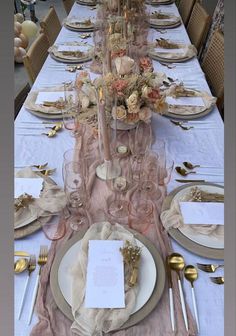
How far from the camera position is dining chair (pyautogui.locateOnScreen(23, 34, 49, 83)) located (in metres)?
1.87

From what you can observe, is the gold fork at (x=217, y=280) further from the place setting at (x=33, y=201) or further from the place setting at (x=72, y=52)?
the place setting at (x=72, y=52)

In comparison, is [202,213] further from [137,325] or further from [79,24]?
[79,24]

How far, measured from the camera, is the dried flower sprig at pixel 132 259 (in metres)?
0.79

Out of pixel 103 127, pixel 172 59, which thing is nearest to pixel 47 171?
pixel 103 127

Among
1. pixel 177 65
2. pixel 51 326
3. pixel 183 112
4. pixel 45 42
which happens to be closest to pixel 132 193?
pixel 51 326

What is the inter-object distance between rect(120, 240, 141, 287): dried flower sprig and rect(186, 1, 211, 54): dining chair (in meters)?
2.01

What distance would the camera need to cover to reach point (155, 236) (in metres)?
0.94

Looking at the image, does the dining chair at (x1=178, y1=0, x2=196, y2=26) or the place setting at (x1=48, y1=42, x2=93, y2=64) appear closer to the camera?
the place setting at (x1=48, y1=42, x2=93, y2=64)

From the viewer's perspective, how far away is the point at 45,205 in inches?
39.4

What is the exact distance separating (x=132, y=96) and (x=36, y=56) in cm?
103

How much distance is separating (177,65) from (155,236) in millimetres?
1247

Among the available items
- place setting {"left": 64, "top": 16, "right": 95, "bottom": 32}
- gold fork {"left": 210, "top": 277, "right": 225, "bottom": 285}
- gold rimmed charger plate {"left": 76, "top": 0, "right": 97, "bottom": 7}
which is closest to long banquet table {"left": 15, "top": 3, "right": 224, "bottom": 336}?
gold fork {"left": 210, "top": 277, "right": 225, "bottom": 285}

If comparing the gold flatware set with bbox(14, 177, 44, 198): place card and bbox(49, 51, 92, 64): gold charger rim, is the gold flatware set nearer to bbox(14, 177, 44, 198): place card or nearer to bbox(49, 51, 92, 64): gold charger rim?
bbox(14, 177, 44, 198): place card

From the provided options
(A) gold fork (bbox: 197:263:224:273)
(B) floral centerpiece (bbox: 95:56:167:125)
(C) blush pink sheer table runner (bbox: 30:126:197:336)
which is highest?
(B) floral centerpiece (bbox: 95:56:167:125)
